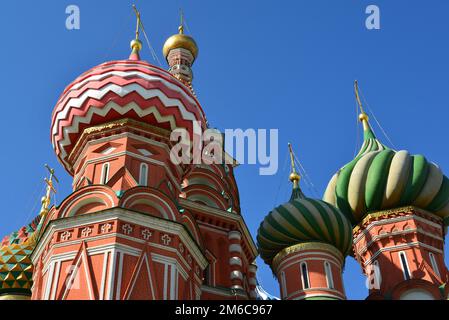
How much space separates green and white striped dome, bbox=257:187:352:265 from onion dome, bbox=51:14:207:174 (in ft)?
10.7

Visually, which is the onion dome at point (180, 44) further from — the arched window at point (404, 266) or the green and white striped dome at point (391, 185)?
the arched window at point (404, 266)

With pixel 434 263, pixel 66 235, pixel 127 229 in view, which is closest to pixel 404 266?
pixel 434 263

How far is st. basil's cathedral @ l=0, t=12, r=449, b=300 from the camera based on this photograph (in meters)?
12.2

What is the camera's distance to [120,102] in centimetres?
1474

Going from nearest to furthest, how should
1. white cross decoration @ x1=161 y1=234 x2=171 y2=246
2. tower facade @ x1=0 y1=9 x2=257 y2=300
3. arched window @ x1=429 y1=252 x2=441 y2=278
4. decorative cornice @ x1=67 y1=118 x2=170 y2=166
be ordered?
tower facade @ x1=0 y1=9 x2=257 y2=300
white cross decoration @ x1=161 y1=234 x2=171 y2=246
decorative cornice @ x1=67 y1=118 x2=170 y2=166
arched window @ x1=429 y1=252 x2=441 y2=278

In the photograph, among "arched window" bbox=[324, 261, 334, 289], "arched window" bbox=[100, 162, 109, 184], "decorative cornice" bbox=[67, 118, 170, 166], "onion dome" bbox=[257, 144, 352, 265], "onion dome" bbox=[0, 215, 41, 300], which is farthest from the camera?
"onion dome" bbox=[0, 215, 41, 300]

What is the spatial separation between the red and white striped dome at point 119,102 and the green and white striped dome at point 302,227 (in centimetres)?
328

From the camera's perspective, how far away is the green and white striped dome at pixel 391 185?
17.5 metres

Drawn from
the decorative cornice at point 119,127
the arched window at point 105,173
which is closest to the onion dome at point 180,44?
the decorative cornice at point 119,127

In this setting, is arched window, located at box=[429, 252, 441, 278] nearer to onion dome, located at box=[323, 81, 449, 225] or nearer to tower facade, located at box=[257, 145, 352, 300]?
onion dome, located at box=[323, 81, 449, 225]

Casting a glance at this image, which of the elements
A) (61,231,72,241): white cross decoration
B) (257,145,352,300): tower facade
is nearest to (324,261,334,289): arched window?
(257,145,352,300): tower facade

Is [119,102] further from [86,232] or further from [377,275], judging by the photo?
[377,275]
